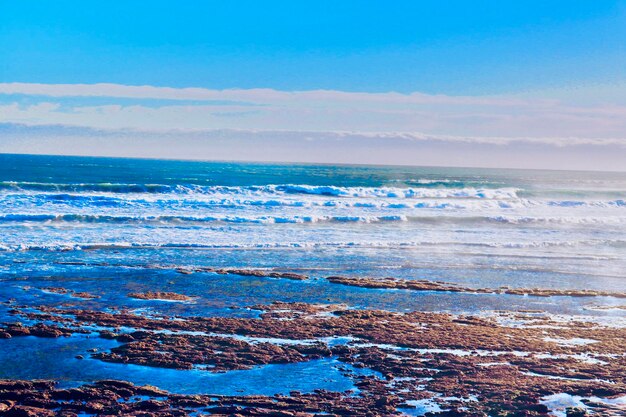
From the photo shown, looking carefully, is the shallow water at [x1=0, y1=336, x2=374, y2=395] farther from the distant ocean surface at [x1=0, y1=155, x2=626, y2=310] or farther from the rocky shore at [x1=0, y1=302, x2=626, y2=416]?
the distant ocean surface at [x1=0, y1=155, x2=626, y2=310]

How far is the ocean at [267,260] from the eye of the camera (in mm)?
13242

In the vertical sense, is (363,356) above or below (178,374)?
above

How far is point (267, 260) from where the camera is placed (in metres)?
26.8

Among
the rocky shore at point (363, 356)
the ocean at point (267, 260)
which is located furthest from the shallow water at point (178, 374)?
the rocky shore at point (363, 356)

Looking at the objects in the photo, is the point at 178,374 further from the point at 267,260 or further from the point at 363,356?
the point at 267,260

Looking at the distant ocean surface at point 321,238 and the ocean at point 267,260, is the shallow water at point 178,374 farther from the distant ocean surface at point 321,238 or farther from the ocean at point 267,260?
the distant ocean surface at point 321,238

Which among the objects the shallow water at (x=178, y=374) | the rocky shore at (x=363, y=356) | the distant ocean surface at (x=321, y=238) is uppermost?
the distant ocean surface at (x=321, y=238)

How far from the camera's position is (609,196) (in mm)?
82875

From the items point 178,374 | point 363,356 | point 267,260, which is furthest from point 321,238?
point 178,374

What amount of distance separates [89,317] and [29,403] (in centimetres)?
596

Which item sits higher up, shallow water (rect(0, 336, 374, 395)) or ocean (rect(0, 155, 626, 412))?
ocean (rect(0, 155, 626, 412))

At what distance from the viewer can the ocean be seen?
13.2 meters

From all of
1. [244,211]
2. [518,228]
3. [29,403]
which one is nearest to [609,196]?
[518,228]

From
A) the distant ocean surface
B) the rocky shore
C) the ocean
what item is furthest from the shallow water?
the distant ocean surface
